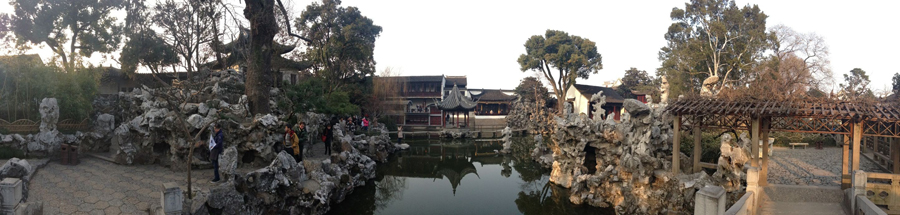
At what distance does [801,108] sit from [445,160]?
42.1 feet

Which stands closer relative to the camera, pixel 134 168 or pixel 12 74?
pixel 134 168

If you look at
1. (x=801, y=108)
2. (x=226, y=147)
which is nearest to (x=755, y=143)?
(x=801, y=108)

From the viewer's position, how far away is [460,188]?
12.7 metres

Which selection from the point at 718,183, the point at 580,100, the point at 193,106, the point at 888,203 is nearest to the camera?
the point at 888,203

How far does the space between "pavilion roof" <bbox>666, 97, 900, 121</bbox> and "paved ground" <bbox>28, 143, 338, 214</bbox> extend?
10.4 m

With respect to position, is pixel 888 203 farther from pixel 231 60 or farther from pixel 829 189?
pixel 231 60

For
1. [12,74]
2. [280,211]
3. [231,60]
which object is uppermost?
[231,60]

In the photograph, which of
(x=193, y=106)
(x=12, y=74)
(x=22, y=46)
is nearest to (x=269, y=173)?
(x=193, y=106)

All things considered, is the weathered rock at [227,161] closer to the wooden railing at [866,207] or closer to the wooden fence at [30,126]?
the wooden fence at [30,126]

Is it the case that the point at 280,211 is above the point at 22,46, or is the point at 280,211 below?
below

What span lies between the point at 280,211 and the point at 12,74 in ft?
34.1

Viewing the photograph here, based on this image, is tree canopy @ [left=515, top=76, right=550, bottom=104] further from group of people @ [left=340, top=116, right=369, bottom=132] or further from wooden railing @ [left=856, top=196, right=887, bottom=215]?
wooden railing @ [left=856, top=196, right=887, bottom=215]

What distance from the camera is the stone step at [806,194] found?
7.20 meters

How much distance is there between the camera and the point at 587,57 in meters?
31.1
